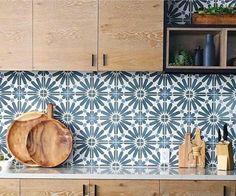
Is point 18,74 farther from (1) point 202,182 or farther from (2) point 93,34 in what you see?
(1) point 202,182

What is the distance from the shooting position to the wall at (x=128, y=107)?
11.2ft

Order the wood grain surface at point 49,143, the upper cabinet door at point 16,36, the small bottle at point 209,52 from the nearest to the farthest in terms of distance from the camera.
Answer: the upper cabinet door at point 16,36
the small bottle at point 209,52
the wood grain surface at point 49,143

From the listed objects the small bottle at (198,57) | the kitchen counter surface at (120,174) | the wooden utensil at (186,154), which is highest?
the small bottle at (198,57)

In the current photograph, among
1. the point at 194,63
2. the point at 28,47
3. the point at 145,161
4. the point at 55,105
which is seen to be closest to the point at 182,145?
the point at 145,161

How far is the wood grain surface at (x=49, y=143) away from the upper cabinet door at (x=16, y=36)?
54 centimetres

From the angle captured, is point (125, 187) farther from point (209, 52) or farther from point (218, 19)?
point (218, 19)

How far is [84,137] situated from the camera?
343 cm

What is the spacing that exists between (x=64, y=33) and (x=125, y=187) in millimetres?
1130

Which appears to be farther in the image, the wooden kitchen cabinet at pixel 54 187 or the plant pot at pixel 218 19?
the plant pot at pixel 218 19

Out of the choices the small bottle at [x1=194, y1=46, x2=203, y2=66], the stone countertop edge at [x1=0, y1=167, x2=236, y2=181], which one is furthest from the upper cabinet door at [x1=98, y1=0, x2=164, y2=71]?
the stone countertop edge at [x1=0, y1=167, x2=236, y2=181]

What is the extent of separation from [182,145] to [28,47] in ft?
4.45

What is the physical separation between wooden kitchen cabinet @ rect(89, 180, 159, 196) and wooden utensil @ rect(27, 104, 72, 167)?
0.49 meters

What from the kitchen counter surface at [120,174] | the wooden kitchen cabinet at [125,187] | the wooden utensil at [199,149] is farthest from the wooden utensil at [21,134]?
the wooden utensil at [199,149]

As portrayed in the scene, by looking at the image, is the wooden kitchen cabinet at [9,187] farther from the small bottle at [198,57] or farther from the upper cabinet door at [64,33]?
the small bottle at [198,57]
